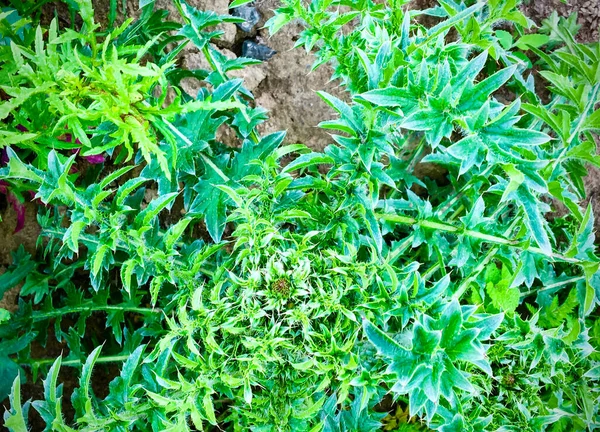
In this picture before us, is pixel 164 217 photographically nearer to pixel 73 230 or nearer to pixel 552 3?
pixel 73 230

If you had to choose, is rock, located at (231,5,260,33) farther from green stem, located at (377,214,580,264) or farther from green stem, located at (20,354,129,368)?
green stem, located at (20,354,129,368)

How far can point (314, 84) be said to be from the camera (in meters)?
2.57

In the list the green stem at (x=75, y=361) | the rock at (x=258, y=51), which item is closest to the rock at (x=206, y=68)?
the rock at (x=258, y=51)

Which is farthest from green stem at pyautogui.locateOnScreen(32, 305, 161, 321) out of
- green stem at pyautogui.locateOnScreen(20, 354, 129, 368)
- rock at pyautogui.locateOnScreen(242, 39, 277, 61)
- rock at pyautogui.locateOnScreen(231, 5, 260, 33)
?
rock at pyautogui.locateOnScreen(231, 5, 260, 33)

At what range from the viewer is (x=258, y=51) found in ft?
8.53

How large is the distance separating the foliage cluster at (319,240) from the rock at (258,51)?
574 mm

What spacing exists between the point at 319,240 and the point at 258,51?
1300mm

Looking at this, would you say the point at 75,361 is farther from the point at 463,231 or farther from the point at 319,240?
the point at 463,231

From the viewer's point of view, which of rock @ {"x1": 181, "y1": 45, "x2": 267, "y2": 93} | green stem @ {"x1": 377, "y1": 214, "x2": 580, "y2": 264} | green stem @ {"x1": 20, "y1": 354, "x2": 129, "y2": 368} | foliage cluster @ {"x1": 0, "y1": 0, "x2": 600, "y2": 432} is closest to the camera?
foliage cluster @ {"x1": 0, "y1": 0, "x2": 600, "y2": 432}

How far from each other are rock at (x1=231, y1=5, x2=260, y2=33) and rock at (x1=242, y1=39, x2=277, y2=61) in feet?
0.23

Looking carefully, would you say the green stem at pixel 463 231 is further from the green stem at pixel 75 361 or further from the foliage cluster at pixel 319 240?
the green stem at pixel 75 361

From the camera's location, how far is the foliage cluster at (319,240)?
1.35 m

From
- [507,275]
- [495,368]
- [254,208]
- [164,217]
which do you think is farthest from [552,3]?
[164,217]

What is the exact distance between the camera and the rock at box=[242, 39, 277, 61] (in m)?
2.60
